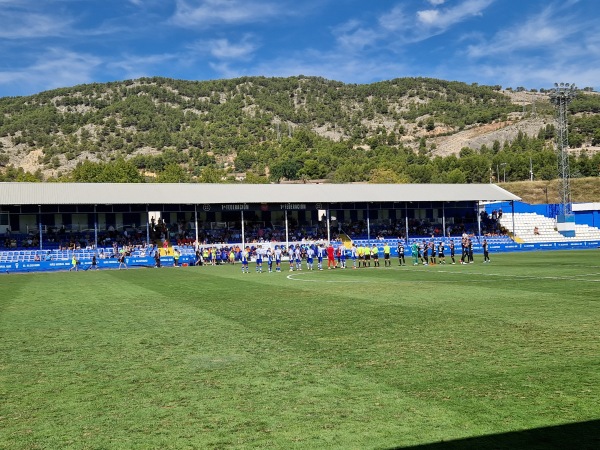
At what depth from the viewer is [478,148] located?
172125mm

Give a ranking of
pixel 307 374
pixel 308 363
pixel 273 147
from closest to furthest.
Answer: pixel 307 374
pixel 308 363
pixel 273 147

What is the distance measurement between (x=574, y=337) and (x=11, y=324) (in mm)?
13070

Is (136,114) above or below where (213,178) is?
above

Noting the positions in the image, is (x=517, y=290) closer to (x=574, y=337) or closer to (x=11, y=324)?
(x=574, y=337)

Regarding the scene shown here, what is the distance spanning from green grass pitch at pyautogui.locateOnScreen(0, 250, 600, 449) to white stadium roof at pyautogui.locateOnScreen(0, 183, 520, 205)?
35.5 metres

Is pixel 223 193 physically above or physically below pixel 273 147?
below

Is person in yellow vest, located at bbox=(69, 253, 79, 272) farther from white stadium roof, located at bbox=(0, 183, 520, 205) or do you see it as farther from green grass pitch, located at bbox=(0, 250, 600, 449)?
green grass pitch, located at bbox=(0, 250, 600, 449)

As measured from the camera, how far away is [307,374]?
8.90m

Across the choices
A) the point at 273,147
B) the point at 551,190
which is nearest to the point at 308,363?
the point at 551,190

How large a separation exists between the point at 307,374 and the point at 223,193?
49680 millimetres

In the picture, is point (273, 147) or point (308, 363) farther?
point (273, 147)

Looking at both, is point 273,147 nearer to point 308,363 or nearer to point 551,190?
point 551,190

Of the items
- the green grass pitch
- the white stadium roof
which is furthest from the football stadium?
the white stadium roof

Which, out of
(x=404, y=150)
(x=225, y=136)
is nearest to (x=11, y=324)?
(x=404, y=150)
